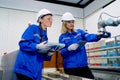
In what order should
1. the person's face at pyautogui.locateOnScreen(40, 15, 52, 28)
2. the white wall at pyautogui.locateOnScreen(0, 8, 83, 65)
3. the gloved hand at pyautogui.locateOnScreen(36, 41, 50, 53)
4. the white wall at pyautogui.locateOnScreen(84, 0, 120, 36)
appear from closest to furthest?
the gloved hand at pyautogui.locateOnScreen(36, 41, 50, 53) < the person's face at pyautogui.locateOnScreen(40, 15, 52, 28) < the white wall at pyautogui.locateOnScreen(84, 0, 120, 36) < the white wall at pyautogui.locateOnScreen(0, 8, 83, 65)

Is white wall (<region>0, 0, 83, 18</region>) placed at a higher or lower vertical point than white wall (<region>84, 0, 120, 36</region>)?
higher

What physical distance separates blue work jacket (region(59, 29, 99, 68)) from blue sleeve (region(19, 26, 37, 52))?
0.61m

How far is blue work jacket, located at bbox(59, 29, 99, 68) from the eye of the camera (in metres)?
1.85

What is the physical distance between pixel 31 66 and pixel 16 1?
92.2 inches

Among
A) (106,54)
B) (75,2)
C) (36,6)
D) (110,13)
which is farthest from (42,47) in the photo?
(75,2)

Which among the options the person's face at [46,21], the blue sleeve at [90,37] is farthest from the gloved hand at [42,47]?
the blue sleeve at [90,37]

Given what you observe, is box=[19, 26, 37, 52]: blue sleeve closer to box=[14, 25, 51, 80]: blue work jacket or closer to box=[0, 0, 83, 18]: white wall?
box=[14, 25, 51, 80]: blue work jacket

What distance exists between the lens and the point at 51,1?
12.0 feet

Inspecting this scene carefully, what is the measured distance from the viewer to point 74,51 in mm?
1874

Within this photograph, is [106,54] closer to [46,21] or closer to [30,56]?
[46,21]

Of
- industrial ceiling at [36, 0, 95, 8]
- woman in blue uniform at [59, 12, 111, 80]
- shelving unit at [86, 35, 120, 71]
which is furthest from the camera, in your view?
industrial ceiling at [36, 0, 95, 8]

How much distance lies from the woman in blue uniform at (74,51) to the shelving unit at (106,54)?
0.45 m

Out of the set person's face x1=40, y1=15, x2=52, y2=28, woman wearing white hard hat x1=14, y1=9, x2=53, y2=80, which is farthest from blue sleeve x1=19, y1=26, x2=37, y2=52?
person's face x1=40, y1=15, x2=52, y2=28

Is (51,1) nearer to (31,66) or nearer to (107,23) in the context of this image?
(107,23)
